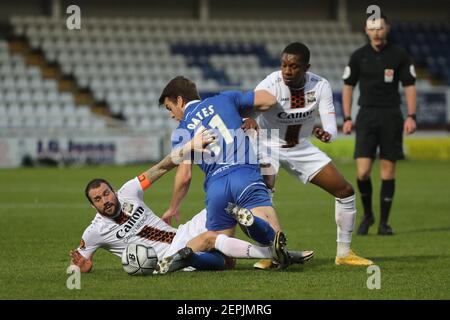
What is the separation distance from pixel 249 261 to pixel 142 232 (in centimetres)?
119

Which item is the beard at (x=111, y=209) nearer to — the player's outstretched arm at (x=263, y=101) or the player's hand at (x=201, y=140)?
the player's hand at (x=201, y=140)

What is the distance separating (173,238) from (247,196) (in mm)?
1017

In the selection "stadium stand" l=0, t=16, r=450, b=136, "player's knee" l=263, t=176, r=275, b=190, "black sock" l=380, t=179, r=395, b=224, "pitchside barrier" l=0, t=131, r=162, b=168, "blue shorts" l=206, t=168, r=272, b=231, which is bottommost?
"pitchside barrier" l=0, t=131, r=162, b=168

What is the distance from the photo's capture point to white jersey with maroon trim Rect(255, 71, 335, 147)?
8711 mm

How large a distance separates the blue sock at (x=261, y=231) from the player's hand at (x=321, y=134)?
36.4 inches

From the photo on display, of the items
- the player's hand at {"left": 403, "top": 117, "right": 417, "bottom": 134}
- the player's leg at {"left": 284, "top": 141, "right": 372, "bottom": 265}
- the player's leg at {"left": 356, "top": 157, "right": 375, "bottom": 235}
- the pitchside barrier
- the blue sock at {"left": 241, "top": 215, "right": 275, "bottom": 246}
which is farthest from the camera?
the pitchside barrier

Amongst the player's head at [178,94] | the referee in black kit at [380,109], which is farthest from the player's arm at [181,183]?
the referee in black kit at [380,109]

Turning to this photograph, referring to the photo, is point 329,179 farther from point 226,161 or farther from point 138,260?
point 138,260

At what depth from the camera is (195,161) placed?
8.15m

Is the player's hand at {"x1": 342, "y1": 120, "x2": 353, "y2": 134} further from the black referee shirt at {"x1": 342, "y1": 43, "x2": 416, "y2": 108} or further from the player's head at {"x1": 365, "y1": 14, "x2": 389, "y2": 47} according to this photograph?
the player's head at {"x1": 365, "y1": 14, "x2": 389, "y2": 47}

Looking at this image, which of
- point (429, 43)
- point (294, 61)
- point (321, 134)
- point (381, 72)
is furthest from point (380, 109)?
point (429, 43)

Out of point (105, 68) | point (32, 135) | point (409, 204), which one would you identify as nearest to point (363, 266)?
point (409, 204)

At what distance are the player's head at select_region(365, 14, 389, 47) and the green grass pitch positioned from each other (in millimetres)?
2242

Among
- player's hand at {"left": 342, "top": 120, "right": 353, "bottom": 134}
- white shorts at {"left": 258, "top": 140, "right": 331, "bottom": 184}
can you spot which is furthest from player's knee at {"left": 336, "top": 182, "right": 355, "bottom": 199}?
player's hand at {"left": 342, "top": 120, "right": 353, "bottom": 134}
